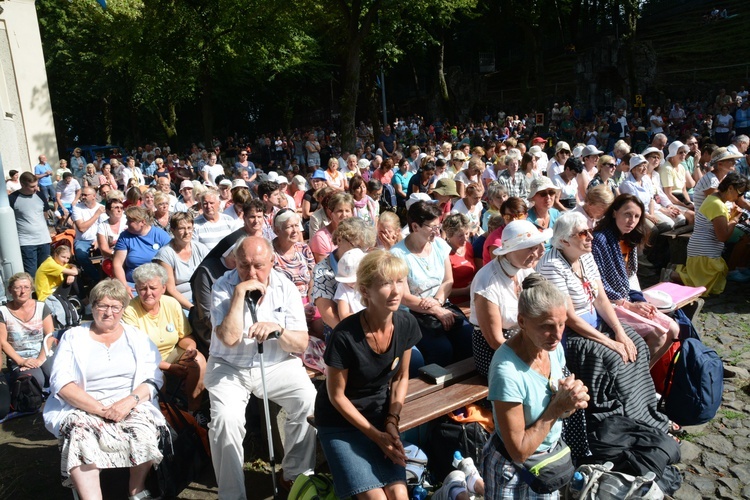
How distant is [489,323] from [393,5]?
15.8 m

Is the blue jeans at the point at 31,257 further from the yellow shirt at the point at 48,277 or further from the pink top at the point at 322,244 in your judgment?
the pink top at the point at 322,244

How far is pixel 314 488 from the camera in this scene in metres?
3.47

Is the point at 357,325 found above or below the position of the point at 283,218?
below

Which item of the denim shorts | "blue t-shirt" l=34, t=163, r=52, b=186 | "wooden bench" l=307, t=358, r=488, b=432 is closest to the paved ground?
"wooden bench" l=307, t=358, r=488, b=432

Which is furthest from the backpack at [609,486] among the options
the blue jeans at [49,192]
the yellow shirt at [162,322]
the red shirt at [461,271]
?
the blue jeans at [49,192]

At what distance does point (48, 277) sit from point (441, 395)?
549 centimetres

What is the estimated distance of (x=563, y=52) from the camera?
45.8 metres

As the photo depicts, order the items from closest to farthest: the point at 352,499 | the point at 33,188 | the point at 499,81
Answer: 1. the point at 352,499
2. the point at 33,188
3. the point at 499,81

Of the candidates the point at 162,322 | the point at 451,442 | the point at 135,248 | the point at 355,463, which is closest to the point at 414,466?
the point at 451,442

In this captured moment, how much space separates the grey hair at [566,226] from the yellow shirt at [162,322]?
298cm

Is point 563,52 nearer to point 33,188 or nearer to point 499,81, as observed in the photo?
point 499,81

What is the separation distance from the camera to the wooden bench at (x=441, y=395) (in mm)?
3799

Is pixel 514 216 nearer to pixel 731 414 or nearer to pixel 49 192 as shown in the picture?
pixel 731 414

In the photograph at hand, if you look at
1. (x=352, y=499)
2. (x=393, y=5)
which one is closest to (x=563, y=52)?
(x=393, y=5)
